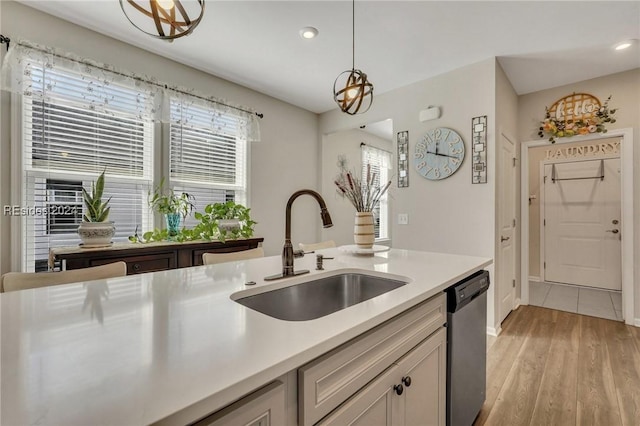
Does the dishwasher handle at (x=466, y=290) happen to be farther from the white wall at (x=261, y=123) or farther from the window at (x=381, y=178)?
the window at (x=381, y=178)

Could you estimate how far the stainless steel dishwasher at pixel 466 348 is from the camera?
1.30m

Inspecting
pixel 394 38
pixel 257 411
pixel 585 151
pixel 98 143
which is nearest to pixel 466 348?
pixel 257 411

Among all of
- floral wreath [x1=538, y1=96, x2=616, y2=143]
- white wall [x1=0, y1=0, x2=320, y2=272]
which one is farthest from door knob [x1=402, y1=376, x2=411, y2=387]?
floral wreath [x1=538, y1=96, x2=616, y2=143]

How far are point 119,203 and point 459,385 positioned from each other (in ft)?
9.68

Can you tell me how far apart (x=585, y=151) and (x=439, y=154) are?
108 inches

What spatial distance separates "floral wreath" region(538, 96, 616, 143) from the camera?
3188 mm

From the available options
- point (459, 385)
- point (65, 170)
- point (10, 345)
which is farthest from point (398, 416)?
point (65, 170)

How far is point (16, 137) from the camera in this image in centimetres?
215

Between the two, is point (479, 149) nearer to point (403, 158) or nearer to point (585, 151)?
point (403, 158)

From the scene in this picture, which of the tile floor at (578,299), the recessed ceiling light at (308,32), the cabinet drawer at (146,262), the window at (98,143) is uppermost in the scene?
the recessed ceiling light at (308,32)

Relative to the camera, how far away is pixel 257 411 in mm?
573

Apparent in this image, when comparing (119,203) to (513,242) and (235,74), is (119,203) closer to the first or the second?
(235,74)

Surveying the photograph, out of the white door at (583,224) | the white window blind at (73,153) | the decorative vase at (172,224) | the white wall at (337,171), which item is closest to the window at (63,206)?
the white window blind at (73,153)

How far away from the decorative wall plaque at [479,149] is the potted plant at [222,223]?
A: 94.2 inches
